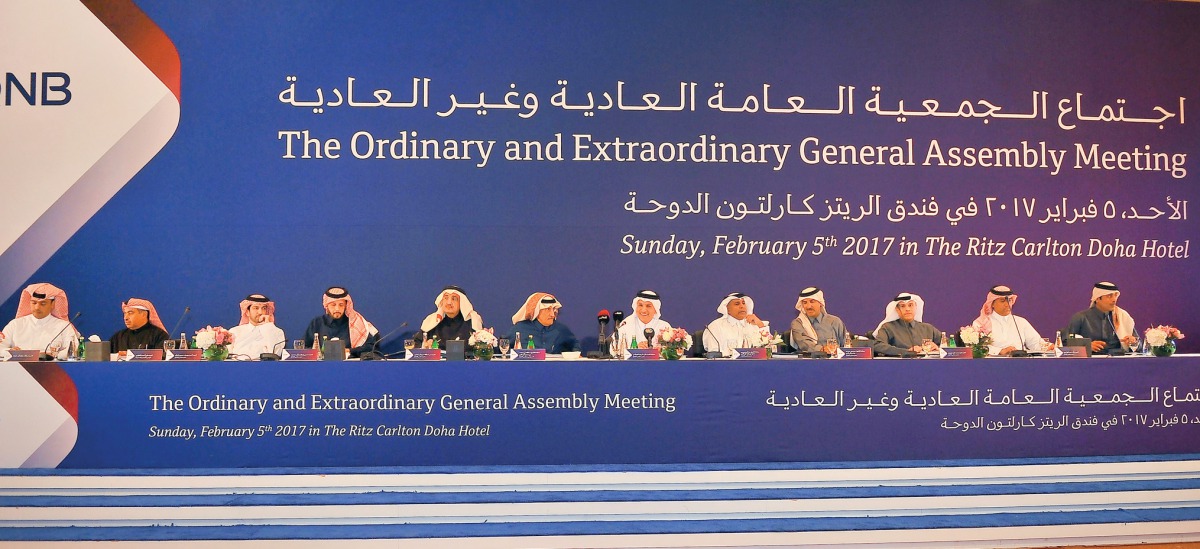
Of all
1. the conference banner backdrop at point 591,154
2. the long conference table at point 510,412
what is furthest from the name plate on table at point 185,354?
the conference banner backdrop at point 591,154

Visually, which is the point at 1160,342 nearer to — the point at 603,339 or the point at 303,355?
the point at 603,339

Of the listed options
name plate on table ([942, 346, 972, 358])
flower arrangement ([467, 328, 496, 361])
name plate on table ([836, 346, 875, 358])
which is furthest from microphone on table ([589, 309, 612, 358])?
name plate on table ([942, 346, 972, 358])

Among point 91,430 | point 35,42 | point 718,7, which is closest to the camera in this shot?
point 91,430

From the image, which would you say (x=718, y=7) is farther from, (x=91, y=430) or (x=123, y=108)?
(x=91, y=430)

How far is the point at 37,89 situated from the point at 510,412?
141 inches

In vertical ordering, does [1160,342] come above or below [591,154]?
below

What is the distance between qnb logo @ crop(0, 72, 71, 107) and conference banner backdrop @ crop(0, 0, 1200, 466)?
1cm

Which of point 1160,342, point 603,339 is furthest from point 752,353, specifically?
point 1160,342

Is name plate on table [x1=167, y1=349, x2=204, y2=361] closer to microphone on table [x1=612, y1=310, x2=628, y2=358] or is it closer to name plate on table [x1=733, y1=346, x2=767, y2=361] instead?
microphone on table [x1=612, y1=310, x2=628, y2=358]

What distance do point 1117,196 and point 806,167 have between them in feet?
6.71

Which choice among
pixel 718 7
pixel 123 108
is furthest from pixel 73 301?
pixel 718 7

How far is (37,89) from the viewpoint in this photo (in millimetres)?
4859

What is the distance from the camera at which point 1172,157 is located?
531cm

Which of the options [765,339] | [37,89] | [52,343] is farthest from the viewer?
[37,89]
